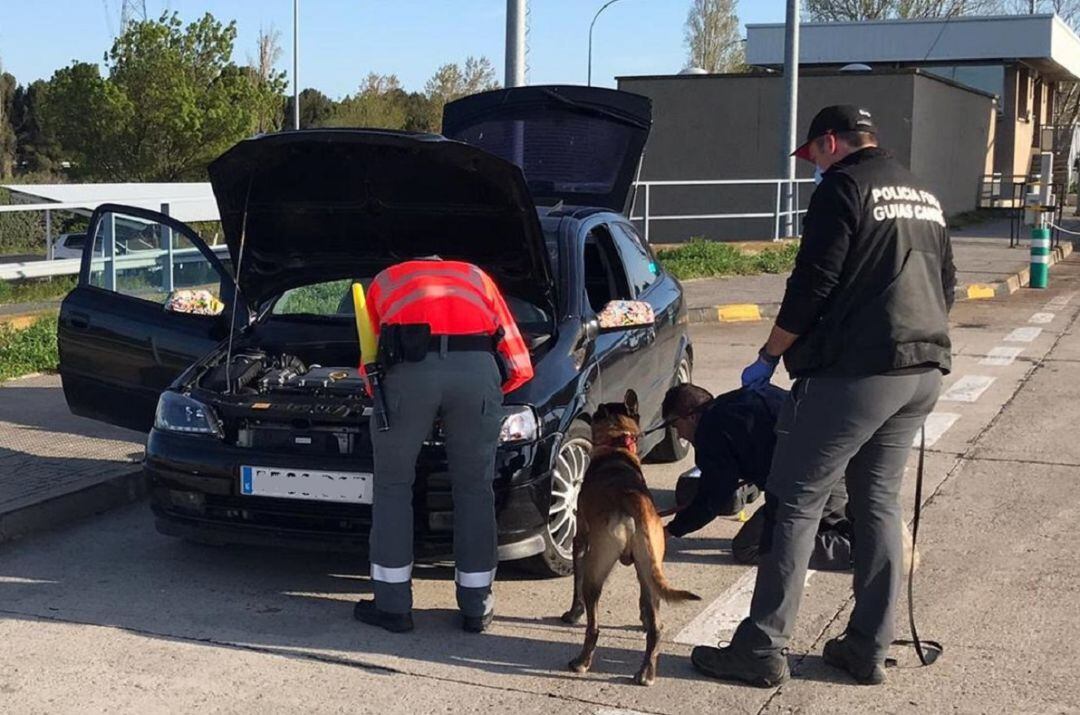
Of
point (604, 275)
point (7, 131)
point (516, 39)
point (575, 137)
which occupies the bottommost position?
point (604, 275)

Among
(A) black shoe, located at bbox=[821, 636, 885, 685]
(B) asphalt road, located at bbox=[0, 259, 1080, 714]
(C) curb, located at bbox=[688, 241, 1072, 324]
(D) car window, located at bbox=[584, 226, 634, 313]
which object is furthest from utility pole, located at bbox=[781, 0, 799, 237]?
(A) black shoe, located at bbox=[821, 636, 885, 685]

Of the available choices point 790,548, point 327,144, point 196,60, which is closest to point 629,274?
point 327,144

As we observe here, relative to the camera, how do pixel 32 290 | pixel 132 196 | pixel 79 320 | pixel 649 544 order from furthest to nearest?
1. pixel 132 196
2. pixel 32 290
3. pixel 79 320
4. pixel 649 544

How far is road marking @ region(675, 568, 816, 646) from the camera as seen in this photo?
476 cm

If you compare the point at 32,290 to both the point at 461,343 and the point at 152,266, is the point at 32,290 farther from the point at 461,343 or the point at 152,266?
the point at 461,343

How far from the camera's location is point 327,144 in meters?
5.36

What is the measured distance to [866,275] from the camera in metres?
3.98

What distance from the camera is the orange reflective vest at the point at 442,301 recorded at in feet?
15.1

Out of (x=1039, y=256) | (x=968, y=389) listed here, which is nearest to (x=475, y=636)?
(x=968, y=389)

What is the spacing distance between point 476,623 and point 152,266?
691 cm

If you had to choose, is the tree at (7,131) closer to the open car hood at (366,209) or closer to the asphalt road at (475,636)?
the open car hood at (366,209)

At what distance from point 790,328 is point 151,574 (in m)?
3.08

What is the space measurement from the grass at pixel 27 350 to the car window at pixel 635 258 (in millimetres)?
5148

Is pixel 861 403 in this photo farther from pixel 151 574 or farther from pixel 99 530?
pixel 99 530
